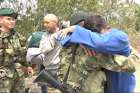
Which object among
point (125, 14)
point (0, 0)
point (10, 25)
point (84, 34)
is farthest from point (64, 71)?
point (125, 14)

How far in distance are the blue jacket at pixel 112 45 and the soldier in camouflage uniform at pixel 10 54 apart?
153cm

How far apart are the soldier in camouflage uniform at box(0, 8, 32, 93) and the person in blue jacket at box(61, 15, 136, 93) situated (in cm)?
139

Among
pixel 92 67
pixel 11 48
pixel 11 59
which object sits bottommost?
pixel 11 59

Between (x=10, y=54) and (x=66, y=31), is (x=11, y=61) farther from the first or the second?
(x=66, y=31)

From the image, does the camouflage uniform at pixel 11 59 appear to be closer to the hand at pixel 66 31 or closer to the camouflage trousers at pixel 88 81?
the hand at pixel 66 31

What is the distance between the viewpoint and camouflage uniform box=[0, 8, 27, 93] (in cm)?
607

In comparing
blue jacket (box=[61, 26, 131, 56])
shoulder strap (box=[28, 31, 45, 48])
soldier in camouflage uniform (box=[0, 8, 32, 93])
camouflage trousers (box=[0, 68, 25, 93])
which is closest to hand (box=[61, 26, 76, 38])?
blue jacket (box=[61, 26, 131, 56])

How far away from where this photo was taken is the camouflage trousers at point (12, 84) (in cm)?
618

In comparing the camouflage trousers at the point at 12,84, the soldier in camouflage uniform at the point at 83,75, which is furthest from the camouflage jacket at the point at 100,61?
the camouflage trousers at the point at 12,84

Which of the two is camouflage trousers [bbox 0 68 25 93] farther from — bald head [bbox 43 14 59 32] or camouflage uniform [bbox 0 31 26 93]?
bald head [bbox 43 14 59 32]

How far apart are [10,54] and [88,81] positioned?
167 cm

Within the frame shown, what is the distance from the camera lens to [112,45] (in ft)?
14.6

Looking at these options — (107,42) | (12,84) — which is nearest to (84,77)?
(107,42)

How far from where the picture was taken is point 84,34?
14.9 feet
